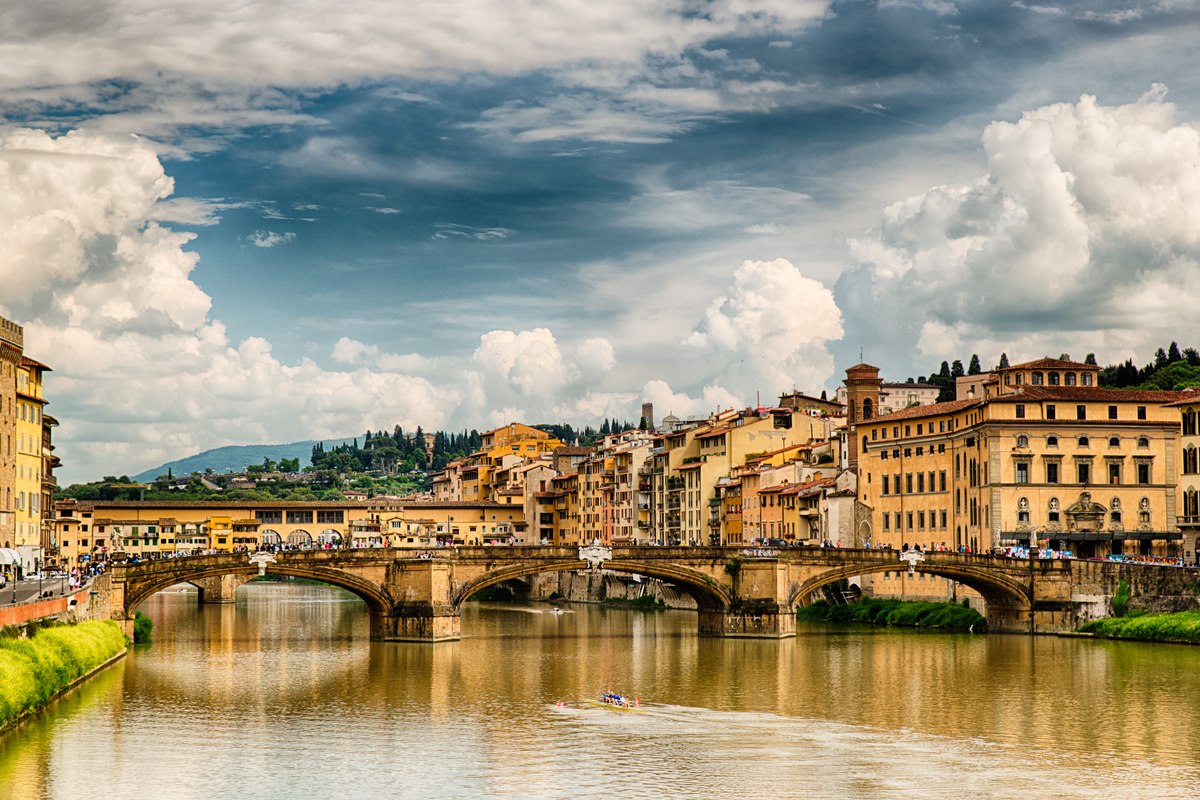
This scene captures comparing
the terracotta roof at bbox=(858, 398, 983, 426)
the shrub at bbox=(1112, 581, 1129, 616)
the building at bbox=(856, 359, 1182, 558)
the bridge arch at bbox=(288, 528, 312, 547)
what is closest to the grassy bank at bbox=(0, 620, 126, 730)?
the shrub at bbox=(1112, 581, 1129, 616)

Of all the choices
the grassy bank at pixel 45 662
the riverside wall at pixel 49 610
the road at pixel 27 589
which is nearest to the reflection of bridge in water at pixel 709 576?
the road at pixel 27 589

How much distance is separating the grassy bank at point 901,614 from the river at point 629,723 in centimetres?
1088

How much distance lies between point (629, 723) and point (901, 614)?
53318 mm

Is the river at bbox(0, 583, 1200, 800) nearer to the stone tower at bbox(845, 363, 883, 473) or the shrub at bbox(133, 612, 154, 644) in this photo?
the shrub at bbox(133, 612, 154, 644)

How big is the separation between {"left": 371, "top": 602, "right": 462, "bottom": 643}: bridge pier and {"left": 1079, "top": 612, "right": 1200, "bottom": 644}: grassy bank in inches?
1371

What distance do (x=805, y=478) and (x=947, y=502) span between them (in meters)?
20.8

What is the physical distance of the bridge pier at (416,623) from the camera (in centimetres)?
8594

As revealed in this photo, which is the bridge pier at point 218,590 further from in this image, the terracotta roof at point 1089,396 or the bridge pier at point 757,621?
the terracotta roof at point 1089,396

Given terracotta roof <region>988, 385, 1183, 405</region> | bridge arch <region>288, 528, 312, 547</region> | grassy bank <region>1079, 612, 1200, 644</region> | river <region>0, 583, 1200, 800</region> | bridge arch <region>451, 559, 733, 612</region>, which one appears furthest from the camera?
bridge arch <region>288, 528, 312, 547</region>

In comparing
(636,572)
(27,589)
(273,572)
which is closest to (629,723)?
(27,589)

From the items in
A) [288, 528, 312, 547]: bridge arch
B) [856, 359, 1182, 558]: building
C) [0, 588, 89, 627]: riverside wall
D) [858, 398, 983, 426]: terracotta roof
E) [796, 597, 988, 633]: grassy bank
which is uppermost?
[858, 398, 983, 426]: terracotta roof

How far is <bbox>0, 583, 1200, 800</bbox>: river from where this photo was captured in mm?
44500

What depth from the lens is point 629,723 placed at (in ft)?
182

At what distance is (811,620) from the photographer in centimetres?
11138
